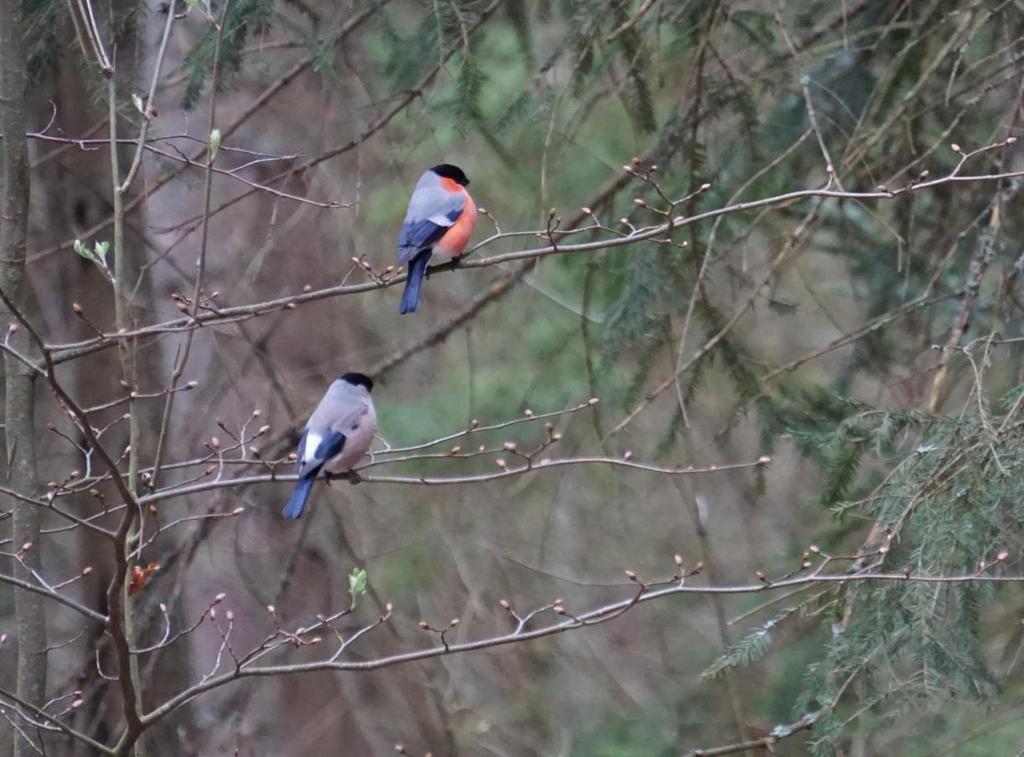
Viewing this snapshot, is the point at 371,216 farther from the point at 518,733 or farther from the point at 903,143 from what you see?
the point at 903,143

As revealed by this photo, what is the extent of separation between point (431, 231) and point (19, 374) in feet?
4.42

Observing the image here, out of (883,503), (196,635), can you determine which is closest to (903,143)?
(883,503)

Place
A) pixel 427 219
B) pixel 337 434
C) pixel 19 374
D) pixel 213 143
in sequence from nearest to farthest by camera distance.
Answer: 1. pixel 213 143
2. pixel 19 374
3. pixel 337 434
4. pixel 427 219

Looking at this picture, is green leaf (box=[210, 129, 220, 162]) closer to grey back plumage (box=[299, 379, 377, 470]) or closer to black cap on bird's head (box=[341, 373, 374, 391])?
grey back plumage (box=[299, 379, 377, 470])

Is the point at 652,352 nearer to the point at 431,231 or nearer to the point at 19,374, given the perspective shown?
the point at 431,231

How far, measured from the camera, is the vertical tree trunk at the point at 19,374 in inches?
119

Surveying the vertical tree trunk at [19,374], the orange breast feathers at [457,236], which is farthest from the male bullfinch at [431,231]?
the vertical tree trunk at [19,374]

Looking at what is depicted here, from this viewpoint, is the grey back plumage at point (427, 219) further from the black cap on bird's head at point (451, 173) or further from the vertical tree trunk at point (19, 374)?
the vertical tree trunk at point (19, 374)

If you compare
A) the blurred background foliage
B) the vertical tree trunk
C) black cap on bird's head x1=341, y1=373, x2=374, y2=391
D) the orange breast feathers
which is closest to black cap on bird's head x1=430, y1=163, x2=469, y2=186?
the blurred background foliage

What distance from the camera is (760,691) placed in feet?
17.3

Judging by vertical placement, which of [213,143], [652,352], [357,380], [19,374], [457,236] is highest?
[213,143]

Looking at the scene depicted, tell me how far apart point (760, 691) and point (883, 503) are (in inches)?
93.9

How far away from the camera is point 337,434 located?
11.8 feet

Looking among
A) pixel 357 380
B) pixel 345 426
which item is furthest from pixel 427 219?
pixel 345 426
